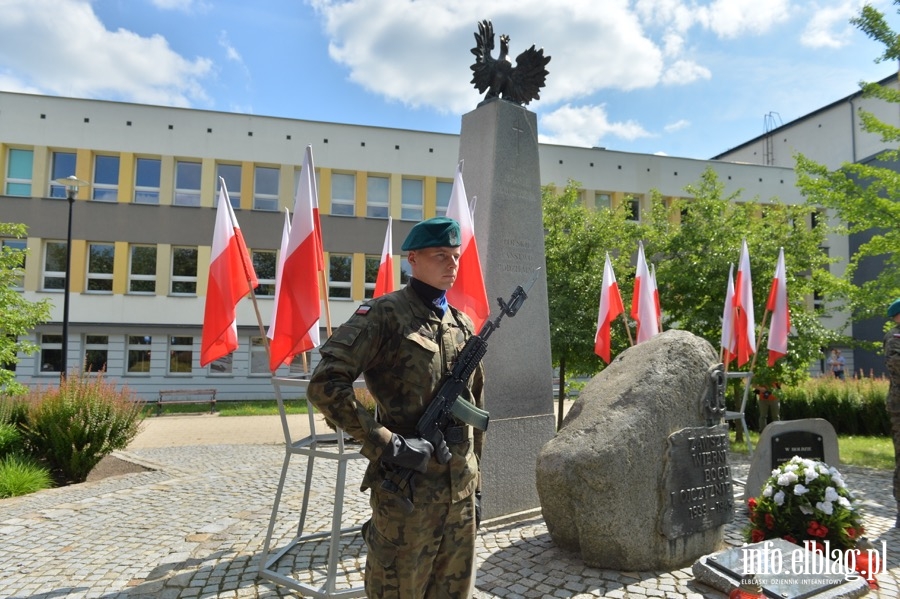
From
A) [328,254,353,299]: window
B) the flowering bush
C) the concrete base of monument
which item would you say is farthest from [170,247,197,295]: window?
the concrete base of monument

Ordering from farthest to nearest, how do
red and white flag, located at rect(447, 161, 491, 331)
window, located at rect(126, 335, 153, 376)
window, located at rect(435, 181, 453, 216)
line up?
window, located at rect(435, 181, 453, 216)
window, located at rect(126, 335, 153, 376)
red and white flag, located at rect(447, 161, 491, 331)

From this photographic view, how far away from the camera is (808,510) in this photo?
403 cm

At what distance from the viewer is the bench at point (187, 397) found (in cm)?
1827

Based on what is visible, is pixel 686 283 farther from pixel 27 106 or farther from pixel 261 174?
pixel 27 106

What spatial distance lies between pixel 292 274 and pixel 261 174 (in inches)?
792

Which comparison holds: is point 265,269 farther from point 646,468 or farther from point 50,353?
point 646,468

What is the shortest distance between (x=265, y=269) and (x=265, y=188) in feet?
10.5

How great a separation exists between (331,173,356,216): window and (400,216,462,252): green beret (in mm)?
21150

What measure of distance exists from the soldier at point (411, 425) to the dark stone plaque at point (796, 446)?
398cm

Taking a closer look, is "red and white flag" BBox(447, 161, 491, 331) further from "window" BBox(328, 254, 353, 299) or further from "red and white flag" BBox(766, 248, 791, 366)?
"window" BBox(328, 254, 353, 299)

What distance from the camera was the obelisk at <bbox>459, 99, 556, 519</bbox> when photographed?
17.7 feet

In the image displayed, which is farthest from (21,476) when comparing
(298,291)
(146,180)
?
(146,180)

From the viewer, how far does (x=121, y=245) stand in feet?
69.3

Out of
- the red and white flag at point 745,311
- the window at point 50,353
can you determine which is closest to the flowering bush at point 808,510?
the red and white flag at point 745,311
